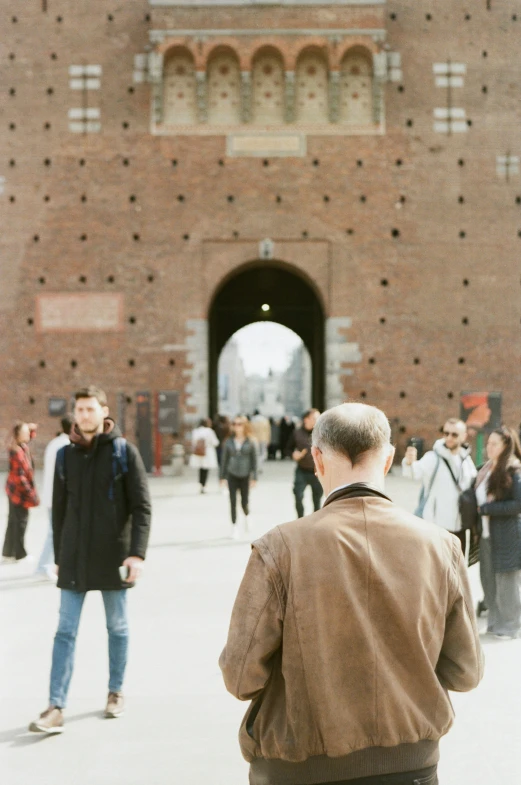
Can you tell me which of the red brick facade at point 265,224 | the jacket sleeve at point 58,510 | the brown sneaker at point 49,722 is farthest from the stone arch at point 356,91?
the brown sneaker at point 49,722

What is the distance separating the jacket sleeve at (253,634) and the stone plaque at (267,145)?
55.4 ft

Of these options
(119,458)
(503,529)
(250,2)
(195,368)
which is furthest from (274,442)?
(119,458)

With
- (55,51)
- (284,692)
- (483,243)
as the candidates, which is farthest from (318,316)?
(284,692)

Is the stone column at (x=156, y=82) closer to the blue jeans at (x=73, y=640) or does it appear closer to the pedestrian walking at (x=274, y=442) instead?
the pedestrian walking at (x=274, y=442)

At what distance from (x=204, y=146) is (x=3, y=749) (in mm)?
15769

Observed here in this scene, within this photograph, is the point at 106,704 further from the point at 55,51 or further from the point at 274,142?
the point at 55,51

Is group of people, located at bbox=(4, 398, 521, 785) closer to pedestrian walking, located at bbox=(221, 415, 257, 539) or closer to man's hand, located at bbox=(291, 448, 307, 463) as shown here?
man's hand, located at bbox=(291, 448, 307, 463)

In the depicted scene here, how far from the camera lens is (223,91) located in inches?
704

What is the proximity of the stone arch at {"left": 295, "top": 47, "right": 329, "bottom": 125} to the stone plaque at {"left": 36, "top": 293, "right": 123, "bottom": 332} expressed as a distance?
5.61 metres

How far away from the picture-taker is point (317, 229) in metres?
17.9

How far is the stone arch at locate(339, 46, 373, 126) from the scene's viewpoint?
17797mm

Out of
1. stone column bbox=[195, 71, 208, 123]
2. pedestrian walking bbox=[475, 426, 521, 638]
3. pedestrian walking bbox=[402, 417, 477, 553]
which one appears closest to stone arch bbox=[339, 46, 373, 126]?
stone column bbox=[195, 71, 208, 123]

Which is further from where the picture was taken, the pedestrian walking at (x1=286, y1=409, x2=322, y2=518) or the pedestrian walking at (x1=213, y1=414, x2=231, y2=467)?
the pedestrian walking at (x1=213, y1=414, x2=231, y2=467)

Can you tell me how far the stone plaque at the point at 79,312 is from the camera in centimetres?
1784
